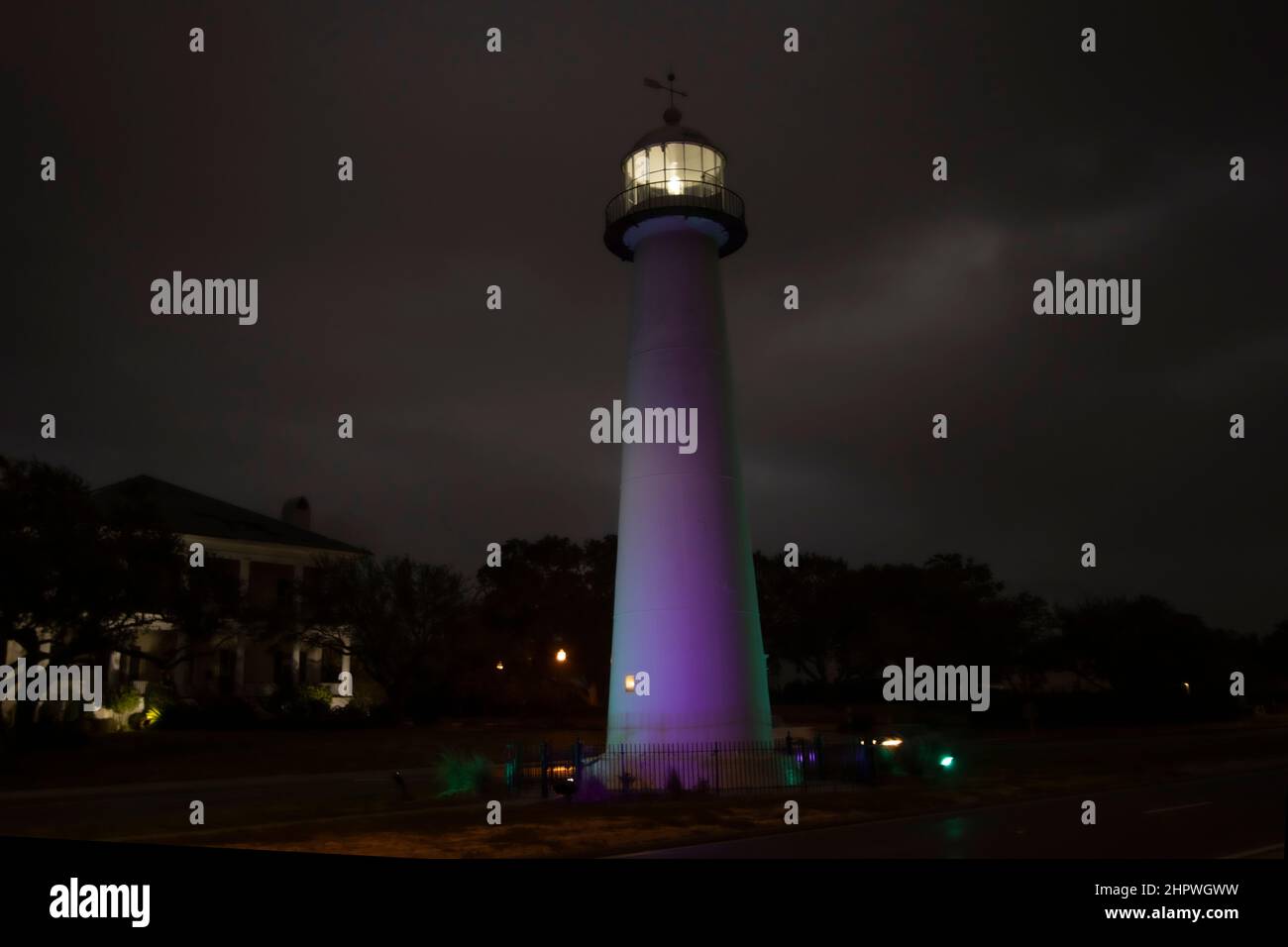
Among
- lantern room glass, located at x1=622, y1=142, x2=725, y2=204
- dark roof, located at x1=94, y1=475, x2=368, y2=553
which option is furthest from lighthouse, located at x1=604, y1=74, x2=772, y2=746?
dark roof, located at x1=94, y1=475, x2=368, y2=553

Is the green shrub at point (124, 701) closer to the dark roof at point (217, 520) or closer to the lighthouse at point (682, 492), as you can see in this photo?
the dark roof at point (217, 520)

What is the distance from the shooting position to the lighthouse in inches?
868

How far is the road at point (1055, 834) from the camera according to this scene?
13.5 meters

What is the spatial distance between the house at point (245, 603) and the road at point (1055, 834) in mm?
31539

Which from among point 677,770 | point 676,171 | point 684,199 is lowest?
point 677,770

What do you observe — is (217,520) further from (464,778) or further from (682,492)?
(682,492)

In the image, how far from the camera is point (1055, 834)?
50.4 feet

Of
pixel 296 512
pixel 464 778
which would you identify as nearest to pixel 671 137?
pixel 464 778

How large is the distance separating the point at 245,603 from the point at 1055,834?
36063 millimetres

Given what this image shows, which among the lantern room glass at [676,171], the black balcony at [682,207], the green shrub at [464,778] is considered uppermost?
the lantern room glass at [676,171]

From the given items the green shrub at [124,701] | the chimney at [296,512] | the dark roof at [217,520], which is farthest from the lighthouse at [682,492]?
the chimney at [296,512]

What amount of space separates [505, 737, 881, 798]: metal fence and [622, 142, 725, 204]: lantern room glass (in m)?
12.7

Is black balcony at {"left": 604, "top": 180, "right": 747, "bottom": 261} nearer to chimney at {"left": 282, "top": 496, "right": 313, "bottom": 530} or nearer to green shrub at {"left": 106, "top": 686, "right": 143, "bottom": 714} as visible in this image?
green shrub at {"left": 106, "top": 686, "right": 143, "bottom": 714}
